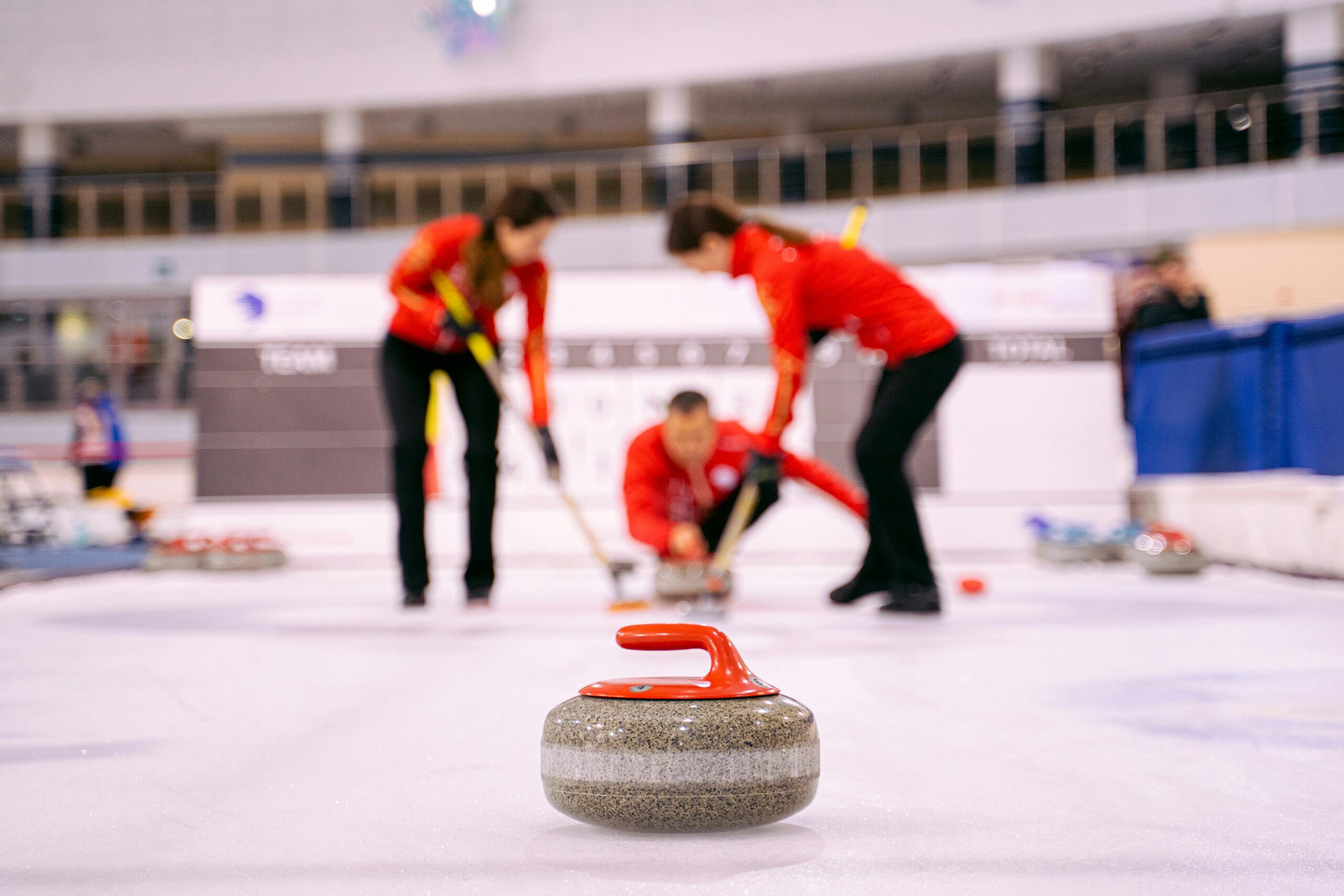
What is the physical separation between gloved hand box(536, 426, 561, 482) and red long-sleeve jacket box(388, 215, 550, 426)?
0.10ft

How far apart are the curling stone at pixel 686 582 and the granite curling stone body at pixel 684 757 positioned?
97.4 inches

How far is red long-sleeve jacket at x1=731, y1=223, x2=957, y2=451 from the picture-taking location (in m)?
3.43

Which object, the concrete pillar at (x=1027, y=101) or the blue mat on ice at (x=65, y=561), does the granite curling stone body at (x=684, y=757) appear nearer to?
the blue mat on ice at (x=65, y=561)

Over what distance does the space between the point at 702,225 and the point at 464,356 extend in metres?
0.94

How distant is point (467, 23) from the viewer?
16156 mm

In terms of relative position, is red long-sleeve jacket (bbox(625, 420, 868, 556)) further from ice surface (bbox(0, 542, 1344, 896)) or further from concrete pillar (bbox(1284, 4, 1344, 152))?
concrete pillar (bbox(1284, 4, 1344, 152))

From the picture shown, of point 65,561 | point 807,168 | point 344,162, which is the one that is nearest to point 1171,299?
point 65,561

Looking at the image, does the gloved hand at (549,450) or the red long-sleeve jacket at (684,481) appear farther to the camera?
the red long-sleeve jacket at (684,481)

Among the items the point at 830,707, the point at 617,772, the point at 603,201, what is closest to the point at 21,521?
the point at 830,707

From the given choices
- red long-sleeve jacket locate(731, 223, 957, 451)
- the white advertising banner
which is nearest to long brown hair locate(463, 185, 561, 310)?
red long-sleeve jacket locate(731, 223, 957, 451)

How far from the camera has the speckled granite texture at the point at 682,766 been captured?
1081mm

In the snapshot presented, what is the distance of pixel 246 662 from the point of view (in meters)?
2.49

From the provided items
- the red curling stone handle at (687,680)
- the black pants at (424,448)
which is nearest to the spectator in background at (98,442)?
the black pants at (424,448)

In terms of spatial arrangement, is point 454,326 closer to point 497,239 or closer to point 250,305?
point 497,239
